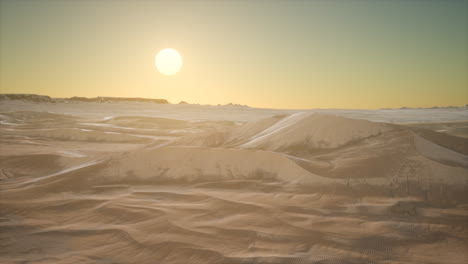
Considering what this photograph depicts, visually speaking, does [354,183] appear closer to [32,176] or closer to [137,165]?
[137,165]

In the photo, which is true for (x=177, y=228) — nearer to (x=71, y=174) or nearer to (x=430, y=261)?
(x=430, y=261)

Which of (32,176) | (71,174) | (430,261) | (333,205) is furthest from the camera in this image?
(32,176)

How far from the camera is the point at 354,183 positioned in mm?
2893

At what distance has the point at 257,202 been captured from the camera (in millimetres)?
2490

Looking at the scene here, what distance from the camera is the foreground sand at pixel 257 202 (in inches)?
67.7

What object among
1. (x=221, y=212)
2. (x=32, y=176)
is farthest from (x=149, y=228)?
(x=32, y=176)

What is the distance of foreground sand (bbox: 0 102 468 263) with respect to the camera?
1.72m

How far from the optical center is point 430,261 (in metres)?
1.59

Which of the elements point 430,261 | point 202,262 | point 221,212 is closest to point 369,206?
point 430,261

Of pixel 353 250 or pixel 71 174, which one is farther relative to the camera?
pixel 71 174

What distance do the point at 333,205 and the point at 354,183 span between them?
1.93 feet

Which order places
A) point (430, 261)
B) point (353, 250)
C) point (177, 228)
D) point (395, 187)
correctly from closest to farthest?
point (430, 261) < point (353, 250) < point (177, 228) < point (395, 187)

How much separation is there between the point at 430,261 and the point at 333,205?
909 mm

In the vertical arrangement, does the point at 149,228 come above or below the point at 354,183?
below
